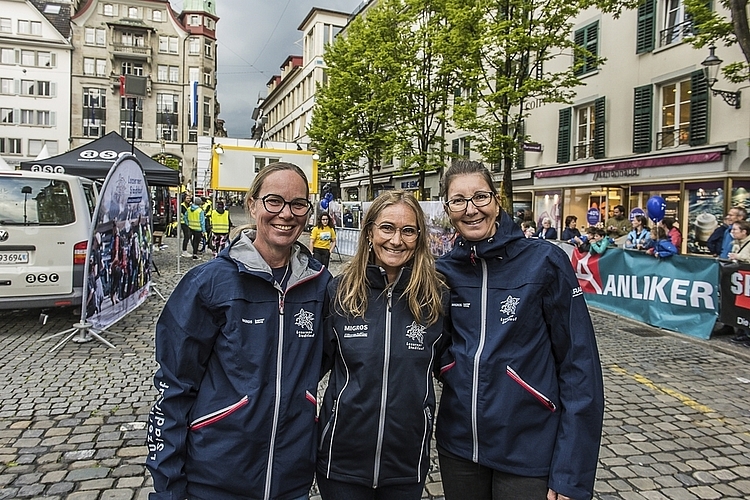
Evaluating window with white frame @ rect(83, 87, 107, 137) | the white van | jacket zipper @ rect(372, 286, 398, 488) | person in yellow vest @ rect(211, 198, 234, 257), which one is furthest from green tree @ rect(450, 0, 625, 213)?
window with white frame @ rect(83, 87, 107, 137)

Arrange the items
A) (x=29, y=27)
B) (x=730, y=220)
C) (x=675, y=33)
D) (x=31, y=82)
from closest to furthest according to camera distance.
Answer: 1. (x=730, y=220)
2. (x=675, y=33)
3. (x=29, y=27)
4. (x=31, y=82)

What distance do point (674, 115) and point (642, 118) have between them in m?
1.08

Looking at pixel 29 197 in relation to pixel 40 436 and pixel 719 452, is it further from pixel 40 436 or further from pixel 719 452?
pixel 719 452

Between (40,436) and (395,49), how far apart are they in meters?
26.1

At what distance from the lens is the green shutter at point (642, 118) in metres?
19.0

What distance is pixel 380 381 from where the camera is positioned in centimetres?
201

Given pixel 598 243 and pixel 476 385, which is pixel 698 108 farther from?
pixel 476 385

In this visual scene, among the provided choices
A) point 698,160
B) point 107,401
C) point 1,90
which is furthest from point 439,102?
point 1,90

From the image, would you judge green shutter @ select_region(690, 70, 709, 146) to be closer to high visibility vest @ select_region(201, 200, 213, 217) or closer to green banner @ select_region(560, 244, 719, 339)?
green banner @ select_region(560, 244, 719, 339)

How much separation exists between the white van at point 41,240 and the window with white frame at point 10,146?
61.8 metres

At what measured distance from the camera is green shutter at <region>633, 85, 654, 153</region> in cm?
1900

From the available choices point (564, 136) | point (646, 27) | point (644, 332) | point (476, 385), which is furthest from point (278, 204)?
point (564, 136)

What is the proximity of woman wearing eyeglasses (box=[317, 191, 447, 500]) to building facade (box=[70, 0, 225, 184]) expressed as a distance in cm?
6273

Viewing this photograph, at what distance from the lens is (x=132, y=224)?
8227 millimetres
